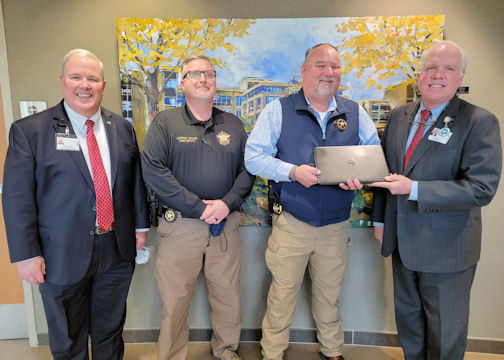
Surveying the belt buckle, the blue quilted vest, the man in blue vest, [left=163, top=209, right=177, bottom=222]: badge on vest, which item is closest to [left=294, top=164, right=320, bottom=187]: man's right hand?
the man in blue vest

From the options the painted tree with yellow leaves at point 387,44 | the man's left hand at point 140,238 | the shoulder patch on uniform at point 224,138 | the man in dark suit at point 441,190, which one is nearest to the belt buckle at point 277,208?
the shoulder patch on uniform at point 224,138

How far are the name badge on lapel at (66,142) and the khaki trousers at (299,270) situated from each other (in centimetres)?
119

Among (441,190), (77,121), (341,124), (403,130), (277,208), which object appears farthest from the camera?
(277,208)

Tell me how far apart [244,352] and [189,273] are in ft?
2.77

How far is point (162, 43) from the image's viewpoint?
211 cm

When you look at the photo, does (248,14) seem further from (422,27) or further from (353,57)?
(422,27)

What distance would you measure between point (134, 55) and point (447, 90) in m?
1.88

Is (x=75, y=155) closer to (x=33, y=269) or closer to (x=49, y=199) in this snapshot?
(x=49, y=199)

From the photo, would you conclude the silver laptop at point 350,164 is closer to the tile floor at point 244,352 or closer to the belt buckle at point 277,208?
the belt buckle at point 277,208

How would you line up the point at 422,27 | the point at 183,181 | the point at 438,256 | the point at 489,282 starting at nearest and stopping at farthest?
the point at 438,256, the point at 183,181, the point at 422,27, the point at 489,282

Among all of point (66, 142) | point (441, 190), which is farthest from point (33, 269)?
point (441, 190)

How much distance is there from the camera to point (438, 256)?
162 centimetres

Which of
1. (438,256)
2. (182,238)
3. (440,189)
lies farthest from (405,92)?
(182,238)

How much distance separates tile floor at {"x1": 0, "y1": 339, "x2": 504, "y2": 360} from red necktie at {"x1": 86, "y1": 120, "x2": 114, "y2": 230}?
122cm
